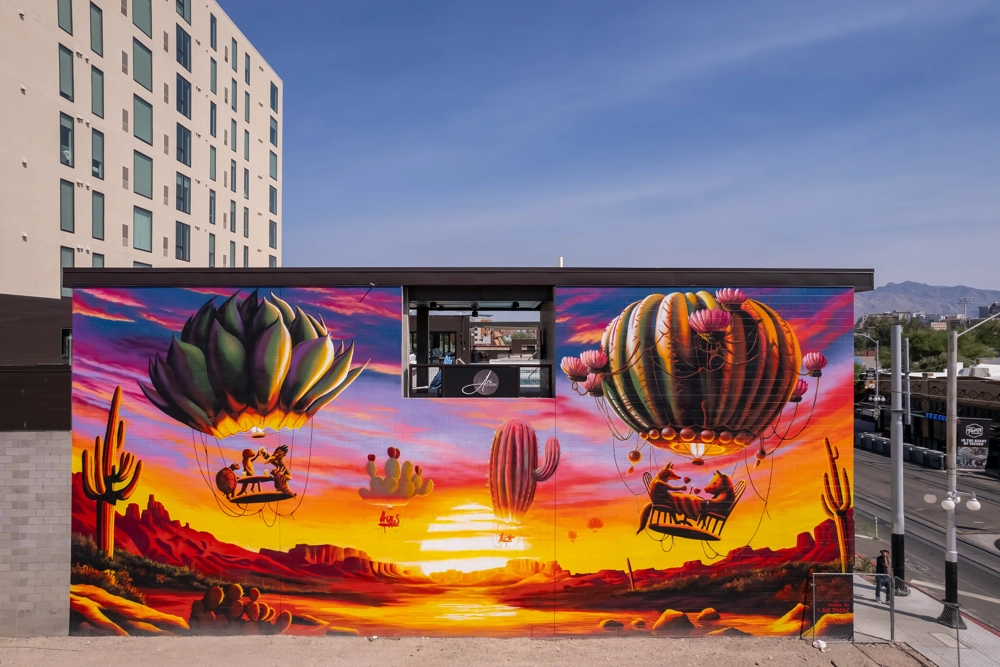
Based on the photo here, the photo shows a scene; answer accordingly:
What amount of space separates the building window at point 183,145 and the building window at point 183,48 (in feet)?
11.3

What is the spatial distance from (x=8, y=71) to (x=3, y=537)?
1679 centimetres

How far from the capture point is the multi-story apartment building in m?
21.3

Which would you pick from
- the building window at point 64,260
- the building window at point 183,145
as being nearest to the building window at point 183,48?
the building window at point 183,145

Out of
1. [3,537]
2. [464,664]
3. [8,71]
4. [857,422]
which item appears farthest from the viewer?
[857,422]

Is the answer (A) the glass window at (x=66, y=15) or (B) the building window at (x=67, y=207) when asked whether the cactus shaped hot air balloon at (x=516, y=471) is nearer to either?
(B) the building window at (x=67, y=207)

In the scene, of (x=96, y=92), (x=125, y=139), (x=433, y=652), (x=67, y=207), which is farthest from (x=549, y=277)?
(x=125, y=139)

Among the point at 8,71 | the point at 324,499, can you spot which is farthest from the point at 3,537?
the point at 8,71

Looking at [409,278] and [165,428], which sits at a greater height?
[409,278]

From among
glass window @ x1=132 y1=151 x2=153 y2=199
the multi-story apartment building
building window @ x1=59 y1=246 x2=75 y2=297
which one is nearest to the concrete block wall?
the multi-story apartment building

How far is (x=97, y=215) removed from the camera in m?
25.1

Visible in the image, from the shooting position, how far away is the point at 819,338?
1345 cm

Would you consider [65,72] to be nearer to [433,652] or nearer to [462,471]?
[462,471]

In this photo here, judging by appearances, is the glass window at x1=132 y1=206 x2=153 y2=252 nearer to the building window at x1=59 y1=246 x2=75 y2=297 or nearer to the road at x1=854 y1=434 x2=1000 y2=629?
the building window at x1=59 y1=246 x2=75 y2=297

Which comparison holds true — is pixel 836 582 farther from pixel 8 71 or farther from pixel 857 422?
pixel 857 422
